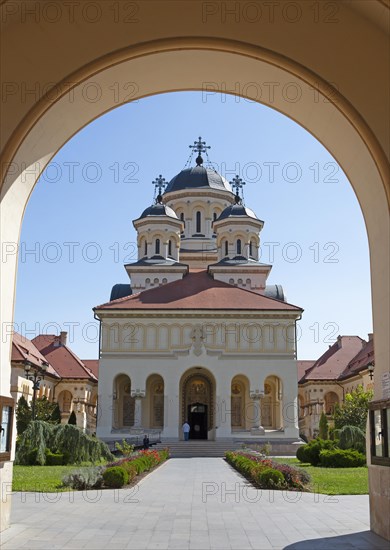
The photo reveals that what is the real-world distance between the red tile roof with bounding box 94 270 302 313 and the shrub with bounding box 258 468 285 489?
26802 mm

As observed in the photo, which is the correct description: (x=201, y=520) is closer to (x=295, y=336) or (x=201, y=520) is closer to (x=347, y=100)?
(x=347, y=100)

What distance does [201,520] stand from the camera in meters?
10.7

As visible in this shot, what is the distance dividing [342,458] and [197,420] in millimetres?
21423

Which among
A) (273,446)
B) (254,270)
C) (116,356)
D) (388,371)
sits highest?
(254,270)

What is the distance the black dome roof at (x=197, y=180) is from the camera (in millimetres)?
60656

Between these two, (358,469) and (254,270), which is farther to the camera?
(254,270)

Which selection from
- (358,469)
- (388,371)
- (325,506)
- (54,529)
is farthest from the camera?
(358,469)

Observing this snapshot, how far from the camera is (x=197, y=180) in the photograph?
61.0 metres

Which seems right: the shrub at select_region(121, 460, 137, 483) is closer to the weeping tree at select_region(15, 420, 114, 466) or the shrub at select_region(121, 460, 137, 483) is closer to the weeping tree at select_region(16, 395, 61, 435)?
the weeping tree at select_region(15, 420, 114, 466)

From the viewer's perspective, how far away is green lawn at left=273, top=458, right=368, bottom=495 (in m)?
15.7

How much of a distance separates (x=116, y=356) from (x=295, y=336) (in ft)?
39.7

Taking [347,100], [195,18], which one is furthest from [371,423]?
[195,18]

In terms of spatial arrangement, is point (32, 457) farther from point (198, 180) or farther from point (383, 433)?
point (198, 180)

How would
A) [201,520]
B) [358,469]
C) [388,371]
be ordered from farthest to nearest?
[358,469]
[201,520]
[388,371]
